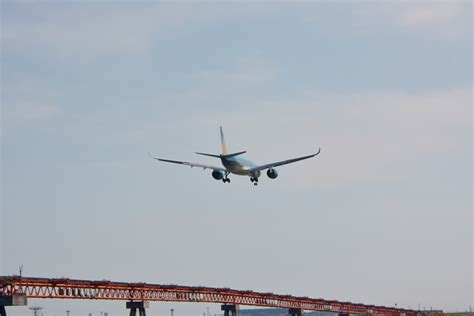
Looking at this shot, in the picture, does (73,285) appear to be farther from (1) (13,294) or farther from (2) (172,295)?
(2) (172,295)

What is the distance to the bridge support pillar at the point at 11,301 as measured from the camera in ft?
361

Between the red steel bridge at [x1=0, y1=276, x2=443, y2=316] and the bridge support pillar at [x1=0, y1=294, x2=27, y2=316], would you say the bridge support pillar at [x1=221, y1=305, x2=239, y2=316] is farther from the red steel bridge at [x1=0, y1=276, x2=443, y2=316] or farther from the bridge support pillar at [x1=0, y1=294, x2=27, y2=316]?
the bridge support pillar at [x1=0, y1=294, x2=27, y2=316]

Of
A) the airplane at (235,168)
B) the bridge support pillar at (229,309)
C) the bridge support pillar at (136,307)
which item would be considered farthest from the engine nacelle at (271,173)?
the bridge support pillar at (229,309)

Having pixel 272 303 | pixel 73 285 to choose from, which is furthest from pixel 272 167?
pixel 272 303

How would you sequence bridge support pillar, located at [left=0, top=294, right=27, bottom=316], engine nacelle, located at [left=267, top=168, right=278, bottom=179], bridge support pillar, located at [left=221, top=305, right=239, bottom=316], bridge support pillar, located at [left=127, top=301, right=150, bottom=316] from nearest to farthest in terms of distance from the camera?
bridge support pillar, located at [left=0, top=294, right=27, bottom=316]
engine nacelle, located at [left=267, top=168, right=278, bottom=179]
bridge support pillar, located at [left=127, top=301, right=150, bottom=316]
bridge support pillar, located at [left=221, top=305, right=239, bottom=316]

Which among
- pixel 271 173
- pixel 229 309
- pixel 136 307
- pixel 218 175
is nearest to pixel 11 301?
pixel 218 175

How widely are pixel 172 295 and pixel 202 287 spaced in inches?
424

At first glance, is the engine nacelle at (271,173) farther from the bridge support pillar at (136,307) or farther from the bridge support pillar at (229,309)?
the bridge support pillar at (229,309)

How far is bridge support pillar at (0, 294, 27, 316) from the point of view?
361 feet

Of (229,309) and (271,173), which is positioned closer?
(271,173)

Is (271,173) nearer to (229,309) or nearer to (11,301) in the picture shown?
(11,301)

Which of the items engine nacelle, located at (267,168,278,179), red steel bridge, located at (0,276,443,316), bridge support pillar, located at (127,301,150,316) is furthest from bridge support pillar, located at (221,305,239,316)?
engine nacelle, located at (267,168,278,179)

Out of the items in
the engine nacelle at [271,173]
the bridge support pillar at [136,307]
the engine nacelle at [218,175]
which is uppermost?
the engine nacelle at [271,173]

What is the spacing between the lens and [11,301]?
110562mm
